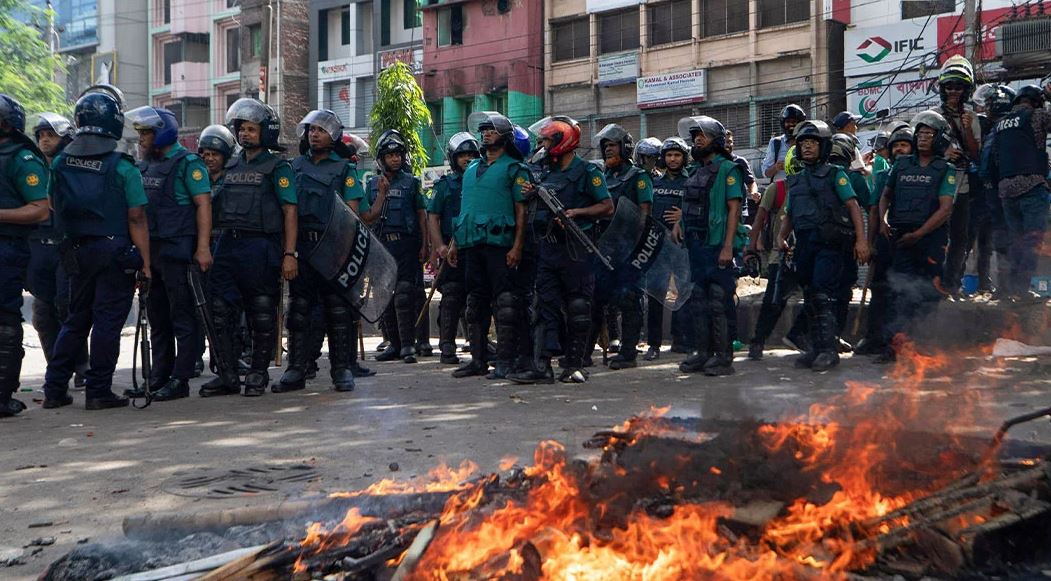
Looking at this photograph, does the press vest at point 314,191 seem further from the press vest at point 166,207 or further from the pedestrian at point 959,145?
the pedestrian at point 959,145

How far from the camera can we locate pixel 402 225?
10.2 meters

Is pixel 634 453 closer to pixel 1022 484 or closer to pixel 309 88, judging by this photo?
pixel 1022 484

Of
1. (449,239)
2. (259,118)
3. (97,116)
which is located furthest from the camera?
(449,239)

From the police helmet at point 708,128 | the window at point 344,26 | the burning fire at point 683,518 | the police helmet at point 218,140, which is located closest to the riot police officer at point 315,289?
the police helmet at point 218,140

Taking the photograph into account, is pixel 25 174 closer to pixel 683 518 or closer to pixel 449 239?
pixel 449 239

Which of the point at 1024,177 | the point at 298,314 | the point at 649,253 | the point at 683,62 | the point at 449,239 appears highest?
the point at 683,62

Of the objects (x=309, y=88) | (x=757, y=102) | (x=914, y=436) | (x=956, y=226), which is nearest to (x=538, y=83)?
(x=757, y=102)

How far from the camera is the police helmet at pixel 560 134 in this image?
323 inches

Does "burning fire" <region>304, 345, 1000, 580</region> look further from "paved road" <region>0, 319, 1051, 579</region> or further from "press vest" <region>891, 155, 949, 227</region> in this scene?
"press vest" <region>891, 155, 949, 227</region>

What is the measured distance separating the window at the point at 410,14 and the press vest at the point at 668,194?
111ft

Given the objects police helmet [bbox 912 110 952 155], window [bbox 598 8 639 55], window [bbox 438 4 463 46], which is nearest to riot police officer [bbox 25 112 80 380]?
police helmet [bbox 912 110 952 155]

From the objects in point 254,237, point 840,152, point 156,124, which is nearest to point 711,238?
point 840,152

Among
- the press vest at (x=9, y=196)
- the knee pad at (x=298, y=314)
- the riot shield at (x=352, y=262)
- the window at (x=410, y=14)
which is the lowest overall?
the knee pad at (x=298, y=314)

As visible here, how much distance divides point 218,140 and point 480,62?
104ft
